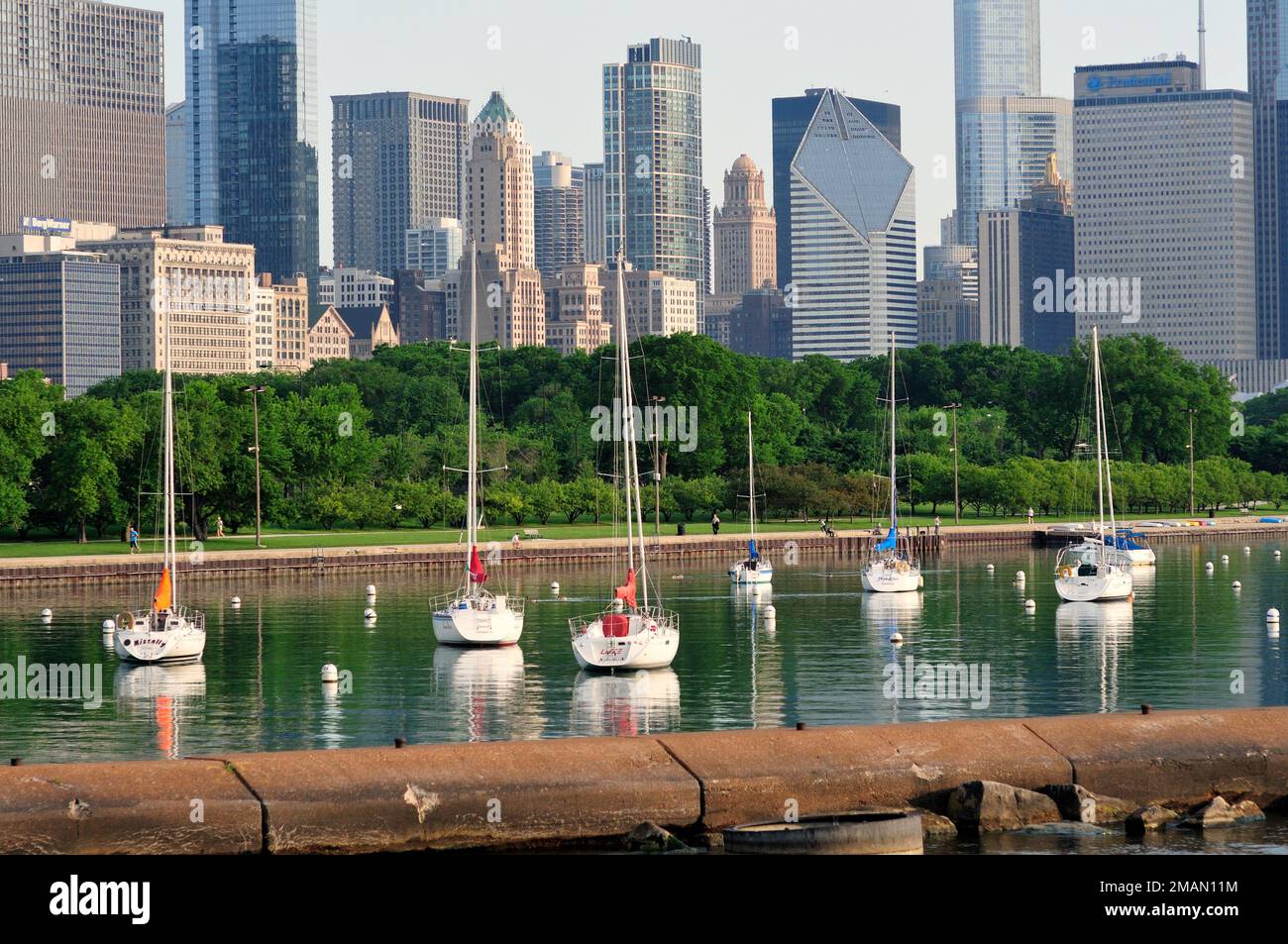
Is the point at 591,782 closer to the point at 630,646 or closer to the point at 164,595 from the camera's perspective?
the point at 630,646

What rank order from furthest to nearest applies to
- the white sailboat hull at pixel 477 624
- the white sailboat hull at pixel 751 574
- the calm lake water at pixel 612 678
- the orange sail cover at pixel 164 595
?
the white sailboat hull at pixel 751 574
the white sailboat hull at pixel 477 624
the orange sail cover at pixel 164 595
the calm lake water at pixel 612 678

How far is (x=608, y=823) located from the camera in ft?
103

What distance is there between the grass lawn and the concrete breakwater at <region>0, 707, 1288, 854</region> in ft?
268

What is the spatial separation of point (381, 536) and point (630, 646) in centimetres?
7089

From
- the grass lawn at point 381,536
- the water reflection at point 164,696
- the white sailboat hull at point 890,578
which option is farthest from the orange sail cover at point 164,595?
the grass lawn at point 381,536

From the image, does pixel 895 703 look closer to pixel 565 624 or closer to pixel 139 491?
pixel 565 624

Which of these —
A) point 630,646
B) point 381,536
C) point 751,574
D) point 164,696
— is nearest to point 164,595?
point 164,696

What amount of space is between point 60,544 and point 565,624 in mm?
51476

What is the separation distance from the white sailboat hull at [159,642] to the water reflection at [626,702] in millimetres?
13922

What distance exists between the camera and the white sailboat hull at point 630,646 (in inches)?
2384

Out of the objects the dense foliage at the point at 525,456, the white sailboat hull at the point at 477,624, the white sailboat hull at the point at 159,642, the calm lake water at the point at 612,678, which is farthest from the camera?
the dense foliage at the point at 525,456

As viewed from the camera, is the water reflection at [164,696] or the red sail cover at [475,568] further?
the red sail cover at [475,568]

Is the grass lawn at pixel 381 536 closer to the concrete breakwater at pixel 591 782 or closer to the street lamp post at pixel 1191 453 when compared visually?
the street lamp post at pixel 1191 453
